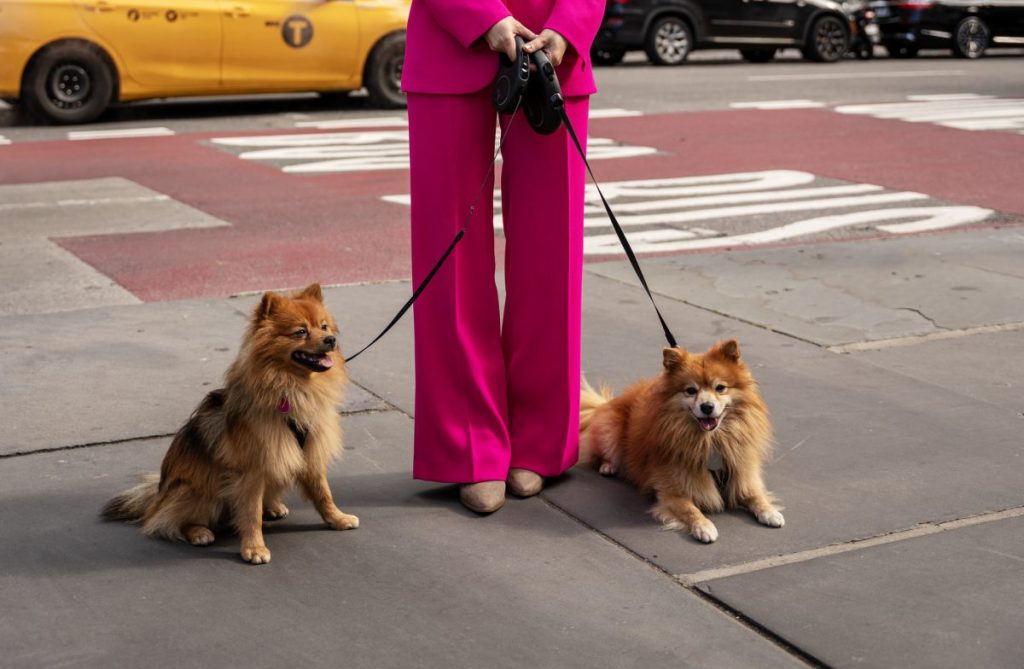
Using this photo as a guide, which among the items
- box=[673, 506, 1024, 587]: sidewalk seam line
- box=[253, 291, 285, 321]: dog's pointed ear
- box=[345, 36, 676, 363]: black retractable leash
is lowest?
box=[673, 506, 1024, 587]: sidewalk seam line

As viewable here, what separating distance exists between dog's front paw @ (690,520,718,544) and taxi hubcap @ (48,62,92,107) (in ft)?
39.1

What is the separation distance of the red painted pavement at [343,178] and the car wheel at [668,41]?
20.5ft

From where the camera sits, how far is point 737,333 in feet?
23.4

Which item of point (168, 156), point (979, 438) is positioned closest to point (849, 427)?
point (979, 438)

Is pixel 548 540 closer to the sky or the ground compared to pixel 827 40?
closer to the ground

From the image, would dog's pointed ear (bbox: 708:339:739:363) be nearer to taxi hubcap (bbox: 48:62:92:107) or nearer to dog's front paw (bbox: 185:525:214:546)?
dog's front paw (bbox: 185:525:214:546)

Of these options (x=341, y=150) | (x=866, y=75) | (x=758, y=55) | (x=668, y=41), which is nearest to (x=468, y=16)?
(x=341, y=150)

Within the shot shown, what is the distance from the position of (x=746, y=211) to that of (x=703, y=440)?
20.2 feet

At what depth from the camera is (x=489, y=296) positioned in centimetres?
498

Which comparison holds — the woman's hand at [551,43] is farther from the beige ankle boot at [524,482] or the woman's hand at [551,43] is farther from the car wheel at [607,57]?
the car wheel at [607,57]

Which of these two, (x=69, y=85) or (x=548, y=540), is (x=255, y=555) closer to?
(x=548, y=540)

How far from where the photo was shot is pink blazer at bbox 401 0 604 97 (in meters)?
4.68

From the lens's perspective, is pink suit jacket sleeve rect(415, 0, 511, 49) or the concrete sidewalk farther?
pink suit jacket sleeve rect(415, 0, 511, 49)

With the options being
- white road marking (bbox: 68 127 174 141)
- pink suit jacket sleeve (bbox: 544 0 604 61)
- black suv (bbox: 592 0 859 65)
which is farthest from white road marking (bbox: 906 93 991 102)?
pink suit jacket sleeve (bbox: 544 0 604 61)
